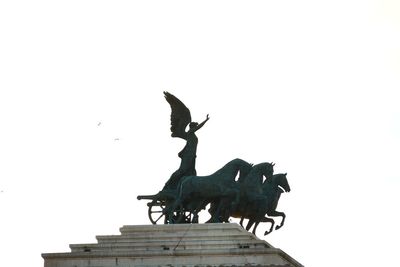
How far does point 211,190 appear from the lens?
5128 inches

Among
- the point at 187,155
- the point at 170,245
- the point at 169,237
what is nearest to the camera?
the point at 170,245

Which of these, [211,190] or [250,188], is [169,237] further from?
[250,188]

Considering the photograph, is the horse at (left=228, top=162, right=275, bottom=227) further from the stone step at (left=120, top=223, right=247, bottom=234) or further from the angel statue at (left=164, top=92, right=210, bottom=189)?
the angel statue at (left=164, top=92, right=210, bottom=189)

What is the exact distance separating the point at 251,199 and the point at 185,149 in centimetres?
350

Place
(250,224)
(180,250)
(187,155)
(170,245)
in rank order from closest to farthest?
1. (180,250)
2. (170,245)
3. (250,224)
4. (187,155)

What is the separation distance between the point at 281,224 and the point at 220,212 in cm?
269

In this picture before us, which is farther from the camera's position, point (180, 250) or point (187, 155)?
point (187, 155)

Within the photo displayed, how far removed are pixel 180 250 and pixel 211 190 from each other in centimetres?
259

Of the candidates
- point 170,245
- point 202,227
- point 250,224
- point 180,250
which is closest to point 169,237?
point 170,245

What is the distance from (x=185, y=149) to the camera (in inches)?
5207

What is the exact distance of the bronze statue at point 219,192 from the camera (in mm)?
130375

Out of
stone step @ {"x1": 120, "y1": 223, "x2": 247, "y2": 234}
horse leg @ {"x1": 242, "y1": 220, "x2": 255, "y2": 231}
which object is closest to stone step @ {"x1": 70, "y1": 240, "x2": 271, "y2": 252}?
stone step @ {"x1": 120, "y1": 223, "x2": 247, "y2": 234}

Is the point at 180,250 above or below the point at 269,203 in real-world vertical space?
below

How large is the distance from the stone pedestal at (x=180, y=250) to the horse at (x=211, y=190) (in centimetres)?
101
